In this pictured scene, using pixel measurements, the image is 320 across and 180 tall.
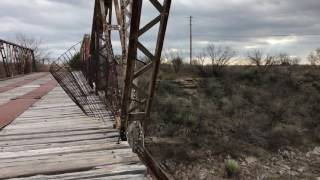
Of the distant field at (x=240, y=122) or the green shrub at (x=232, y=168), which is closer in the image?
the green shrub at (x=232, y=168)

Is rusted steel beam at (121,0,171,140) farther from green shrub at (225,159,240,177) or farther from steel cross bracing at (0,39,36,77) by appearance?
steel cross bracing at (0,39,36,77)

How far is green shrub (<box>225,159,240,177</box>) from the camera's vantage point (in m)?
19.2

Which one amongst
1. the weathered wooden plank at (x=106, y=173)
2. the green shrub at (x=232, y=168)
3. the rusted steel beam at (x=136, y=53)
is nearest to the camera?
the weathered wooden plank at (x=106, y=173)

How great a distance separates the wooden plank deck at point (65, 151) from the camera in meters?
5.25

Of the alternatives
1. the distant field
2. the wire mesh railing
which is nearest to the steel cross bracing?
the distant field

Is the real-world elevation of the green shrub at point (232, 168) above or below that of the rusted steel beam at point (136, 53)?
below

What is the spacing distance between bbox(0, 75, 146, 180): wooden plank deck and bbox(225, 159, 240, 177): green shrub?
1120 centimetres

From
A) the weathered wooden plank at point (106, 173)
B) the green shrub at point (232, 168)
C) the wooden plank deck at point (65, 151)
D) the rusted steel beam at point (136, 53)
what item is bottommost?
the green shrub at point (232, 168)

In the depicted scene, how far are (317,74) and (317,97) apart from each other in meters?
5.23

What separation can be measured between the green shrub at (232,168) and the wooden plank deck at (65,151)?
11.2 m

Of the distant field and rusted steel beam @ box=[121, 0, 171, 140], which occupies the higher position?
rusted steel beam @ box=[121, 0, 171, 140]

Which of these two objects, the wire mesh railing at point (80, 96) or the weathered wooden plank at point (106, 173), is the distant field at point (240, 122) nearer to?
the wire mesh railing at point (80, 96)

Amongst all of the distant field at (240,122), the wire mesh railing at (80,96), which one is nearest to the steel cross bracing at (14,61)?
the distant field at (240,122)

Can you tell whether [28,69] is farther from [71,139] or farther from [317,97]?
[71,139]
